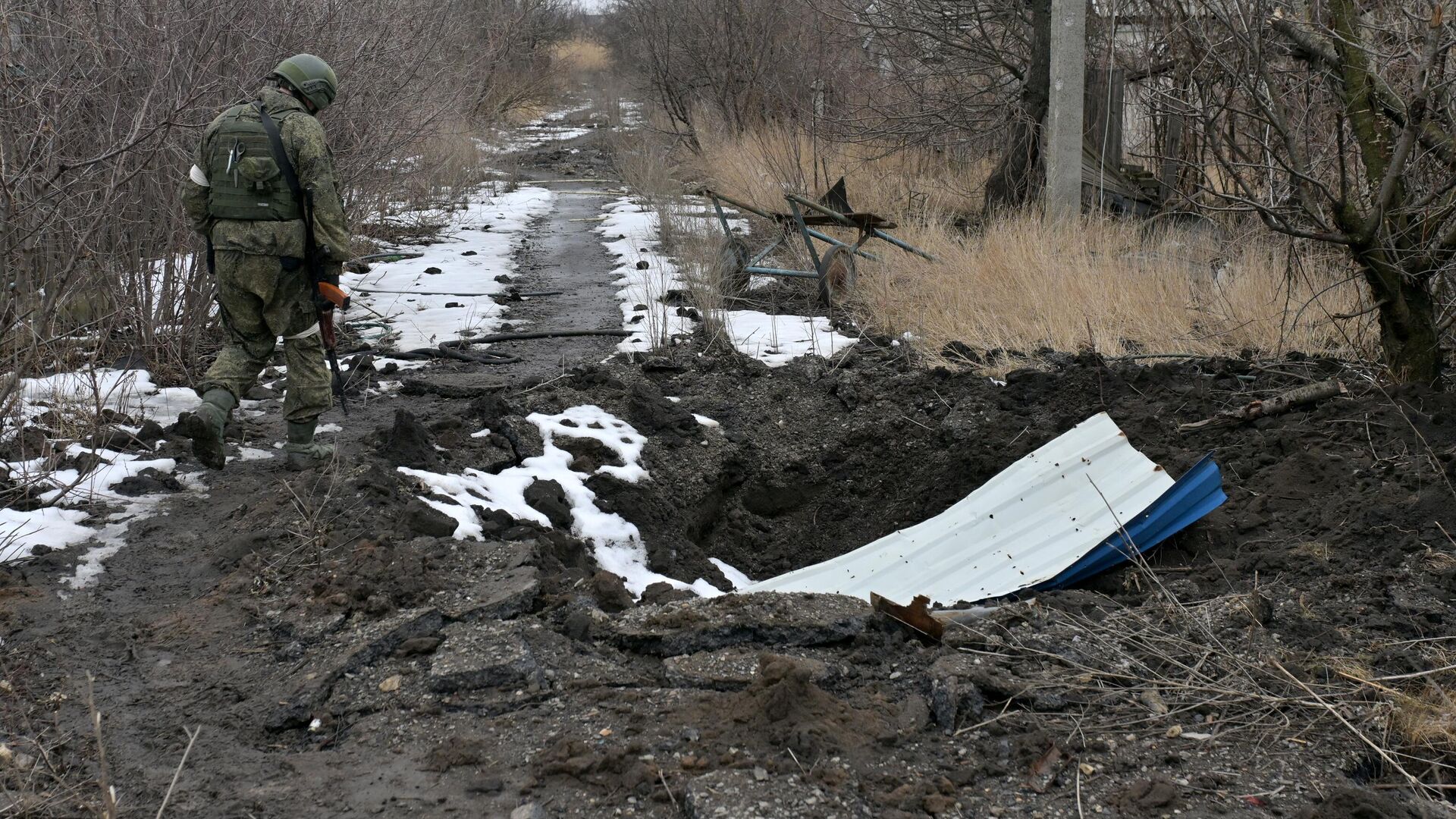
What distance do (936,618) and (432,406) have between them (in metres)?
3.78

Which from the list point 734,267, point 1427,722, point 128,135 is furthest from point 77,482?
point 734,267

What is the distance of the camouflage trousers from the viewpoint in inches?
189

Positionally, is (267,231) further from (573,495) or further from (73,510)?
(573,495)

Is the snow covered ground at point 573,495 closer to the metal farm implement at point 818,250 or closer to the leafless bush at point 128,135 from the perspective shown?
the leafless bush at point 128,135

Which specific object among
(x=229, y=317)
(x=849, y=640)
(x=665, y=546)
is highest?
(x=229, y=317)

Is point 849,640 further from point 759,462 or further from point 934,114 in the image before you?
point 934,114

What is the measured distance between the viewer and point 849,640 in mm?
3494

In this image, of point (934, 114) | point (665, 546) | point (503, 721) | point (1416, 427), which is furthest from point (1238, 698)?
point (934, 114)

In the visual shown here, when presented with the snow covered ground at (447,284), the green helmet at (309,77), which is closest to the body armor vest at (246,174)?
the green helmet at (309,77)

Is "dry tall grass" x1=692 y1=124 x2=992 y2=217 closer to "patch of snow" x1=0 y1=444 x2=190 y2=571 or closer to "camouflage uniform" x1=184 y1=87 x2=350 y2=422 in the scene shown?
"camouflage uniform" x1=184 y1=87 x2=350 y2=422

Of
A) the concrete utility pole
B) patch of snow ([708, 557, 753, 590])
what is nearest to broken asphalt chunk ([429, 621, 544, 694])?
patch of snow ([708, 557, 753, 590])

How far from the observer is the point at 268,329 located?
5.07m

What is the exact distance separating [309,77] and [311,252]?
0.74 meters

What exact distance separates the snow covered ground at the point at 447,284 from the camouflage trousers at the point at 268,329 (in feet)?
8.86
